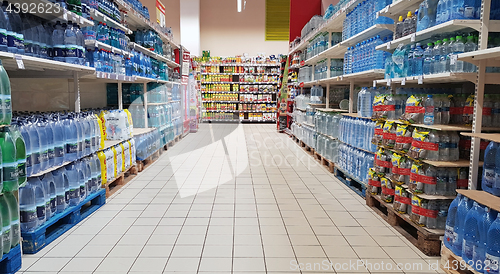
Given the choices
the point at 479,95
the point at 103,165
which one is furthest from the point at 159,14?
the point at 479,95

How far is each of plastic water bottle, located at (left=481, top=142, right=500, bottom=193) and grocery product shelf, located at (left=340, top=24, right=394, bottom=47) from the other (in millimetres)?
2150

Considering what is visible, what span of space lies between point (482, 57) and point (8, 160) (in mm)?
3312

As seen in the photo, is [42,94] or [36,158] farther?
[42,94]

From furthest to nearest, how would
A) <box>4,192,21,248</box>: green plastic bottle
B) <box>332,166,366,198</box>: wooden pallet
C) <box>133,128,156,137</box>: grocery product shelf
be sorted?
1. <box>133,128,156,137</box>: grocery product shelf
2. <box>332,166,366,198</box>: wooden pallet
3. <box>4,192,21,248</box>: green plastic bottle

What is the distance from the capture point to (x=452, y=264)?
2498 mm

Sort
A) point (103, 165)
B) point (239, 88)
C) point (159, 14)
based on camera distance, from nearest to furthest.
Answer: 1. point (103, 165)
2. point (159, 14)
3. point (239, 88)

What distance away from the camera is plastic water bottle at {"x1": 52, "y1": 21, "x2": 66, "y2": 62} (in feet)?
11.4

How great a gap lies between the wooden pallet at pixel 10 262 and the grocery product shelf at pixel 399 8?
4.08 meters

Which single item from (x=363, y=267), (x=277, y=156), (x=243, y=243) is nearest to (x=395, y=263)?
(x=363, y=267)

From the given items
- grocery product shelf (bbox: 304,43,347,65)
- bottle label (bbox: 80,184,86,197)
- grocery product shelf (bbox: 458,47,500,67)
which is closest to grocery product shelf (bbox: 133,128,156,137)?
bottle label (bbox: 80,184,86,197)

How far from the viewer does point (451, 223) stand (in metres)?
2.54

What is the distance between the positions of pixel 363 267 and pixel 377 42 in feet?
9.99

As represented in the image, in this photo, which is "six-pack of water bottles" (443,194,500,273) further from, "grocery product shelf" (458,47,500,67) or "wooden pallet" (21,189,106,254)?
"wooden pallet" (21,189,106,254)

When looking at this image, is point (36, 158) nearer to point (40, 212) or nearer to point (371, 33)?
point (40, 212)
